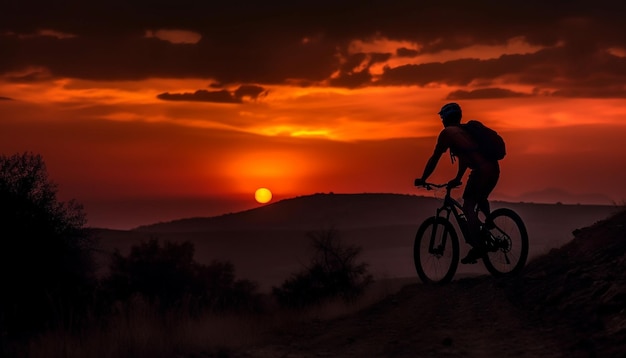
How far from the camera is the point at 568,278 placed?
1321cm

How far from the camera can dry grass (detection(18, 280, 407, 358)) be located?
11.3 m

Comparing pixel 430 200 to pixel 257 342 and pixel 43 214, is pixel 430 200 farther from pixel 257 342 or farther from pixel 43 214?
pixel 257 342

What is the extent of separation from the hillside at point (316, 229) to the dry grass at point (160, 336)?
67.0m

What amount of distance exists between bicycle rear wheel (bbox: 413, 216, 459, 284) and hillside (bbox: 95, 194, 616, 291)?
216 ft

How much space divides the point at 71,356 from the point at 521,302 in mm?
6982

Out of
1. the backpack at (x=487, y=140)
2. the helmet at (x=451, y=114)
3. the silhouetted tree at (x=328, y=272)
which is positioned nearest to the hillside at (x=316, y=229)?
the silhouetted tree at (x=328, y=272)

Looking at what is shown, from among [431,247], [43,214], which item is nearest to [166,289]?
[43,214]

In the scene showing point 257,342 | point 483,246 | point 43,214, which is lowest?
point 257,342

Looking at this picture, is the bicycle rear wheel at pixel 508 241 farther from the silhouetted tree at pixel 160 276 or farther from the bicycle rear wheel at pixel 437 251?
the silhouetted tree at pixel 160 276

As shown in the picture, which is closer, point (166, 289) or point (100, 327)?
point (100, 327)

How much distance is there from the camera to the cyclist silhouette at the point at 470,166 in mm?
13922

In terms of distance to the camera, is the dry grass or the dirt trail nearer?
the dirt trail

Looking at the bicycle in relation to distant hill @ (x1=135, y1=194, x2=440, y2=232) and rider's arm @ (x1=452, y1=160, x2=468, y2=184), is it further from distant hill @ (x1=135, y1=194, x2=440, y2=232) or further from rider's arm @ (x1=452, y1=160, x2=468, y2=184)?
distant hill @ (x1=135, y1=194, x2=440, y2=232)

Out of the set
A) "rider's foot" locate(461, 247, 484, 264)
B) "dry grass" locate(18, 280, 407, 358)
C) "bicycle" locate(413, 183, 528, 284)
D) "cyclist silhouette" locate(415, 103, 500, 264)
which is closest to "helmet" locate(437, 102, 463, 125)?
"cyclist silhouette" locate(415, 103, 500, 264)
